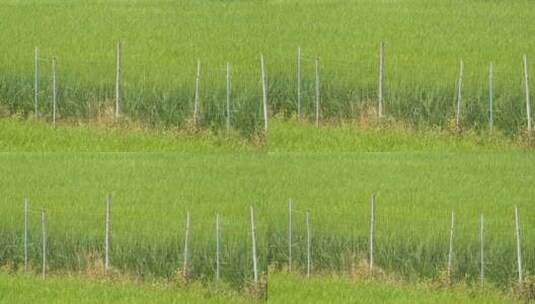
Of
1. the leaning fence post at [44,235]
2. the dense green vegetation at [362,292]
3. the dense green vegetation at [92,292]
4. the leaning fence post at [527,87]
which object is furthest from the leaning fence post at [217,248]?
the leaning fence post at [527,87]

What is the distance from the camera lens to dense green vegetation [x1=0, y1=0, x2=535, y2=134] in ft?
19.1

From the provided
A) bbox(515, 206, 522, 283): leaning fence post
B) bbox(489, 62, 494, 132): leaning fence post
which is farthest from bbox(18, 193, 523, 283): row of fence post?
bbox(489, 62, 494, 132): leaning fence post

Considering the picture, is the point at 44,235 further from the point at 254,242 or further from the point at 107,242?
the point at 254,242

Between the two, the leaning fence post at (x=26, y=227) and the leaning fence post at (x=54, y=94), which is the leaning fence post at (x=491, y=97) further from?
the leaning fence post at (x=26, y=227)

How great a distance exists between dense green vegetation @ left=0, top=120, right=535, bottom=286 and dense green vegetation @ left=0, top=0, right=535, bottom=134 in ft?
0.56

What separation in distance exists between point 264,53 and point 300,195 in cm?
77

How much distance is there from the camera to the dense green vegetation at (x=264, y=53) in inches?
229

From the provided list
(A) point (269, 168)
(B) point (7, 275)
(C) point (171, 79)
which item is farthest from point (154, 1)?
(B) point (7, 275)

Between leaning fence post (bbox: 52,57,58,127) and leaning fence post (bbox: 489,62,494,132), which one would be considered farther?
leaning fence post (bbox: 52,57,58,127)

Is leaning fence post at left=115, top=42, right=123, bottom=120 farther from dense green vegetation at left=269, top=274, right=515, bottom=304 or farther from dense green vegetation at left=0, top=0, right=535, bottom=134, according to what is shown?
dense green vegetation at left=269, top=274, right=515, bottom=304

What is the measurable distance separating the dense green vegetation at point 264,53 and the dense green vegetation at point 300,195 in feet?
0.56

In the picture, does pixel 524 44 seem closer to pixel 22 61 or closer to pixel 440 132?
pixel 440 132

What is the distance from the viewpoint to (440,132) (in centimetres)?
577

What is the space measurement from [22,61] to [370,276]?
7.04 ft
